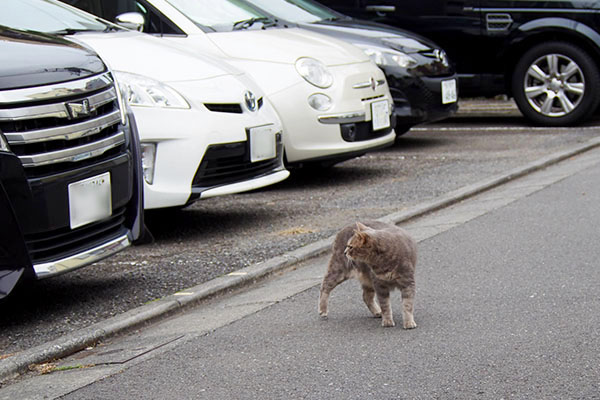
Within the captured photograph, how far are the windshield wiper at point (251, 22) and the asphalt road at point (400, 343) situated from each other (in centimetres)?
294

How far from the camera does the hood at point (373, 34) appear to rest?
9.02 m

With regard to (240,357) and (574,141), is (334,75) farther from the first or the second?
(240,357)

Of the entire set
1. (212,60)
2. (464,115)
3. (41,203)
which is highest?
(212,60)

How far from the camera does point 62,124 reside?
4.09 m

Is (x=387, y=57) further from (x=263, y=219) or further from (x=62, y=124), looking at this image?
(x=62, y=124)

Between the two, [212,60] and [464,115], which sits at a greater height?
[212,60]

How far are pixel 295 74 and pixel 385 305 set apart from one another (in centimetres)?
345

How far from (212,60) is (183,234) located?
3.50 ft

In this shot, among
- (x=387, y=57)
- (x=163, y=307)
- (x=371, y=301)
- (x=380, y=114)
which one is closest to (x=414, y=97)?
(x=387, y=57)

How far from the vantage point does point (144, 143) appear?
543 centimetres

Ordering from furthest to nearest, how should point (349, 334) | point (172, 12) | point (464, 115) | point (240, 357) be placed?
point (464, 115), point (172, 12), point (349, 334), point (240, 357)

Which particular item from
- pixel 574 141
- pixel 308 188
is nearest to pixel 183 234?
pixel 308 188

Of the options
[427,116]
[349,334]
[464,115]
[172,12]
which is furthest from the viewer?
[464,115]

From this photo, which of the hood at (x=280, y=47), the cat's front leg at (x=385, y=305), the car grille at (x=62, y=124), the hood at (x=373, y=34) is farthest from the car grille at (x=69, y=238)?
the hood at (x=373, y=34)
